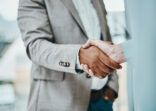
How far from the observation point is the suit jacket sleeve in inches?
38.6

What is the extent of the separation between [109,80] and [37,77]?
236 millimetres

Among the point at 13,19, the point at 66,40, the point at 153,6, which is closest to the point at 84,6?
the point at 66,40

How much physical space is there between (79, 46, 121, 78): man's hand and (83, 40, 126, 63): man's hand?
0.4 inches

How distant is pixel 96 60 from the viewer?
0.96 m

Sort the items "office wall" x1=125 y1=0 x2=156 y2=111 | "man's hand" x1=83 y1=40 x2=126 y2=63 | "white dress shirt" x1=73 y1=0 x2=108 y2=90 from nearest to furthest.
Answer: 1. "office wall" x1=125 y1=0 x2=156 y2=111
2. "man's hand" x1=83 y1=40 x2=126 y2=63
3. "white dress shirt" x1=73 y1=0 x2=108 y2=90

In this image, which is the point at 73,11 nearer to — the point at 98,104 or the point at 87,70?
the point at 87,70

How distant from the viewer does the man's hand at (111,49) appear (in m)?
0.94

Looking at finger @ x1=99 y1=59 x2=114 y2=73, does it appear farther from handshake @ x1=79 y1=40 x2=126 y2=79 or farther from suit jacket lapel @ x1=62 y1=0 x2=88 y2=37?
suit jacket lapel @ x1=62 y1=0 x2=88 y2=37

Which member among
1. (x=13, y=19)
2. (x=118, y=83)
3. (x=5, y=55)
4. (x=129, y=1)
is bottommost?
(x=118, y=83)

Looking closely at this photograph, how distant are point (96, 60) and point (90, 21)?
166 mm

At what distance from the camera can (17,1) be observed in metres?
1.09

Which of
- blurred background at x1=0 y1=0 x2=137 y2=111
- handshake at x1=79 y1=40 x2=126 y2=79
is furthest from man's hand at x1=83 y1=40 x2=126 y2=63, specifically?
blurred background at x1=0 y1=0 x2=137 y2=111

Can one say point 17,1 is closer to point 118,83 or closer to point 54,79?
point 54,79

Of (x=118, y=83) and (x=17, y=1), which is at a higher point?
(x=17, y=1)
